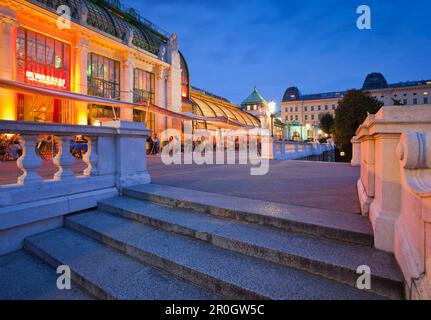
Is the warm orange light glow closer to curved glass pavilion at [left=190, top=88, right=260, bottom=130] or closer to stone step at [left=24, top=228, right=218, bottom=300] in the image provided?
curved glass pavilion at [left=190, top=88, right=260, bottom=130]

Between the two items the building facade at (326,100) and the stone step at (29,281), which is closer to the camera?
the stone step at (29,281)

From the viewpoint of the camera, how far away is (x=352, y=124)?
22484mm

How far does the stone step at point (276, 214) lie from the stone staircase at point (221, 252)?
0.04 feet

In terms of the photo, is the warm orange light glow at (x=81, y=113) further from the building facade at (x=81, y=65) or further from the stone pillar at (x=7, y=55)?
the stone pillar at (x=7, y=55)

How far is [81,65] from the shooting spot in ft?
50.0

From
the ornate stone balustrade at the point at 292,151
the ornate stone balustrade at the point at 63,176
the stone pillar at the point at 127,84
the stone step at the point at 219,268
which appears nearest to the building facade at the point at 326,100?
the ornate stone balustrade at the point at 292,151

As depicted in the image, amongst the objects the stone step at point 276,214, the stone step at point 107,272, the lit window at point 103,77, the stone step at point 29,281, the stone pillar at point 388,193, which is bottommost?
the stone step at point 29,281

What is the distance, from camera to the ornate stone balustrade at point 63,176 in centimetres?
332

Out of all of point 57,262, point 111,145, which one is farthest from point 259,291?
point 111,145
